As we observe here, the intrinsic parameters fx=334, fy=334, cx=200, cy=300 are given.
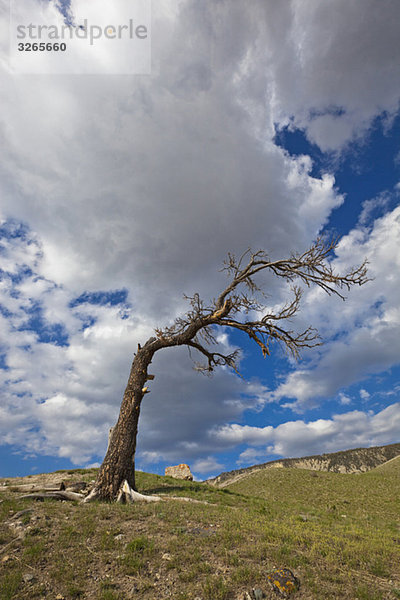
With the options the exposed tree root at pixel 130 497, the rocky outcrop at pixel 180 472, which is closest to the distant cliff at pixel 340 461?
the rocky outcrop at pixel 180 472

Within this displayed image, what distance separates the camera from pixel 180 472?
31.4m

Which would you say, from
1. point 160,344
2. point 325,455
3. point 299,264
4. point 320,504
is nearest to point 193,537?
point 160,344

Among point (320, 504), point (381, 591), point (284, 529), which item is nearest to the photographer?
point (381, 591)

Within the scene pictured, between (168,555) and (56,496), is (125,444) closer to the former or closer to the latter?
(56,496)

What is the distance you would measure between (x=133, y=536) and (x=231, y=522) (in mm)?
2922

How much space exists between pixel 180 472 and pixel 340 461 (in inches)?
1206

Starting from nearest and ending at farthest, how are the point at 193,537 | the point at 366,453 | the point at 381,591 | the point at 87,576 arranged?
the point at 381,591 → the point at 87,576 → the point at 193,537 → the point at 366,453

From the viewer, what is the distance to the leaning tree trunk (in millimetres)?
14469

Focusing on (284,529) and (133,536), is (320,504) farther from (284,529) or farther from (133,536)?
(133,536)

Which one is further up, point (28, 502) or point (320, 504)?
point (28, 502)

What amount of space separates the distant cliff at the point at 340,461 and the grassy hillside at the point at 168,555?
42.2 metres

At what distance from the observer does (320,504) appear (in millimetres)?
22594

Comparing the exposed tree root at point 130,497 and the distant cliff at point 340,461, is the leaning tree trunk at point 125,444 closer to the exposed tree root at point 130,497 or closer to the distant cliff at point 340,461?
the exposed tree root at point 130,497

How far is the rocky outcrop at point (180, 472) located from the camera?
102 feet
